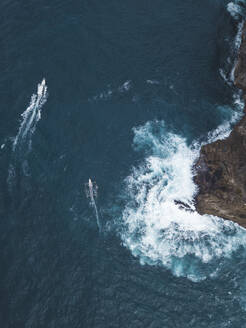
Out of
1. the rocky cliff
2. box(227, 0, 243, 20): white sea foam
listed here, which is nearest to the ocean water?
box(227, 0, 243, 20): white sea foam

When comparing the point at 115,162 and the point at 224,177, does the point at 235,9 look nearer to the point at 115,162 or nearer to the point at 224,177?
the point at 224,177

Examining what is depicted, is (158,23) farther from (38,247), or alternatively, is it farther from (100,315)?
(100,315)

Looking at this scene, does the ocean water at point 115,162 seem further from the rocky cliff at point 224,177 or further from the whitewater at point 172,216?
the rocky cliff at point 224,177

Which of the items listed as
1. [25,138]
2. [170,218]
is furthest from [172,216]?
[25,138]

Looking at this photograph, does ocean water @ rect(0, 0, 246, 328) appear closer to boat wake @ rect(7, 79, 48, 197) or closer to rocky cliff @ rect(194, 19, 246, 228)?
boat wake @ rect(7, 79, 48, 197)

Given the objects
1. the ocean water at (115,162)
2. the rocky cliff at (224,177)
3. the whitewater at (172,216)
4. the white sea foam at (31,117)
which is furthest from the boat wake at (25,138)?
the rocky cliff at (224,177)
